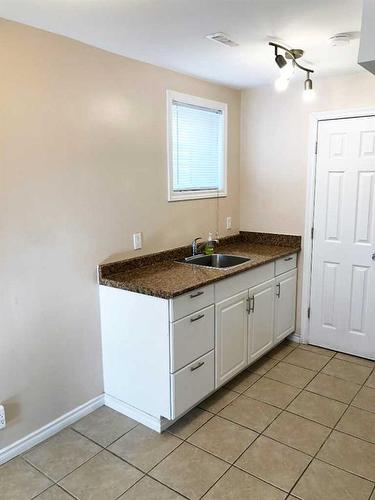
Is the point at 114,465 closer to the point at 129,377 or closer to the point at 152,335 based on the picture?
the point at 129,377

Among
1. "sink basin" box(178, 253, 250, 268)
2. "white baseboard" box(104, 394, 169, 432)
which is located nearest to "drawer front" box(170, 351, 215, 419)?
"white baseboard" box(104, 394, 169, 432)

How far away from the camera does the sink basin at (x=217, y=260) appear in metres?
3.28

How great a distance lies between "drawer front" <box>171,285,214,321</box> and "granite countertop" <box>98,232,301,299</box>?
50 mm

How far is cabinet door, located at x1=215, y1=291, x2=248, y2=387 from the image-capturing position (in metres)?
2.75

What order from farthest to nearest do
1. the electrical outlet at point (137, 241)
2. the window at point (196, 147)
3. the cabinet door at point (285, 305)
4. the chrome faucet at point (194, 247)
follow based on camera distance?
the cabinet door at point (285, 305) → the chrome faucet at point (194, 247) → the window at point (196, 147) → the electrical outlet at point (137, 241)

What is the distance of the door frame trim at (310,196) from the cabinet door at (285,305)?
93mm

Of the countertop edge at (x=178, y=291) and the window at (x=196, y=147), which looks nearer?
the countertop edge at (x=178, y=291)

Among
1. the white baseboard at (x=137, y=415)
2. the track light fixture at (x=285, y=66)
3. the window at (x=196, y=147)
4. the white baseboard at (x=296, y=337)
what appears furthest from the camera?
the white baseboard at (x=296, y=337)

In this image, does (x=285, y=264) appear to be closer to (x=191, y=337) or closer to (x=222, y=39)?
(x=191, y=337)

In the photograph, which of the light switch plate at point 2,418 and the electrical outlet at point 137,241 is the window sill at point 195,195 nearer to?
the electrical outlet at point 137,241

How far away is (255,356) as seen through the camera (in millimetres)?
3188

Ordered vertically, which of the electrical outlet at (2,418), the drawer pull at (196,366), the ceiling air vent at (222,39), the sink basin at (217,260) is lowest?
the electrical outlet at (2,418)

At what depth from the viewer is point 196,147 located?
3.37m

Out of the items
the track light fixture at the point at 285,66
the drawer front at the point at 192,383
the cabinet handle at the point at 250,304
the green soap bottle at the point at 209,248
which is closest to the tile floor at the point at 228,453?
the drawer front at the point at 192,383
